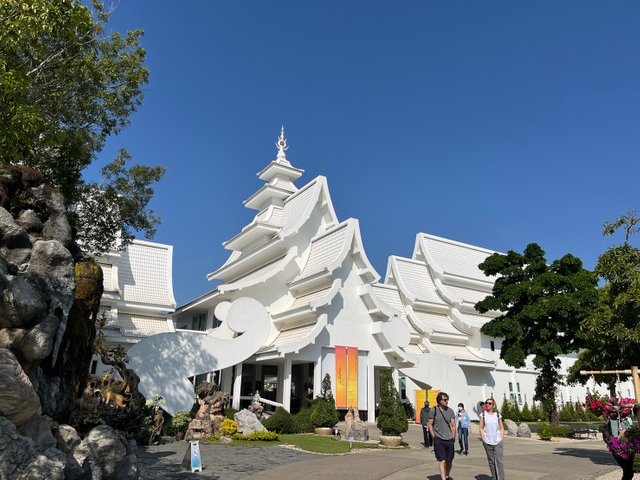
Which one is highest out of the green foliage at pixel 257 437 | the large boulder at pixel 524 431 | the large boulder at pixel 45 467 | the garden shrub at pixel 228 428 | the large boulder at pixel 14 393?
the large boulder at pixel 14 393

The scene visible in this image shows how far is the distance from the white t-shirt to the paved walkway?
60.5 inches

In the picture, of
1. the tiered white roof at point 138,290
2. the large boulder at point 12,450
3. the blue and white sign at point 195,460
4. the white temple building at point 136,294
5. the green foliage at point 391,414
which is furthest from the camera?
the tiered white roof at point 138,290

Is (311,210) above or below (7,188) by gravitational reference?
above

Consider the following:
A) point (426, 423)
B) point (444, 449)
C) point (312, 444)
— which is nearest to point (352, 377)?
point (426, 423)

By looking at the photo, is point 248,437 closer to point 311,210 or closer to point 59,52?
point 59,52

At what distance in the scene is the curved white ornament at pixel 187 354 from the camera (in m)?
18.2

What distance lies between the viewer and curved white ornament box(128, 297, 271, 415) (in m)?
18.2

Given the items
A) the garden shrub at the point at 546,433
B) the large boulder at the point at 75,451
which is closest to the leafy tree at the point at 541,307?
the garden shrub at the point at 546,433

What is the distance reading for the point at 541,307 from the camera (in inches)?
874

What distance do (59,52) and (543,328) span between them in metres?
21.0

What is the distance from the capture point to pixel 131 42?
13.5 meters

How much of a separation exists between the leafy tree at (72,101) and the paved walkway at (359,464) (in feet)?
22.8

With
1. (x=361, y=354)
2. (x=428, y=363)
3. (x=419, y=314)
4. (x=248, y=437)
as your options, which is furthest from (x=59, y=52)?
(x=419, y=314)

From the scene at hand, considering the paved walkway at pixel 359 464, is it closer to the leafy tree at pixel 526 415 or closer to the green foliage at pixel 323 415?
the green foliage at pixel 323 415
